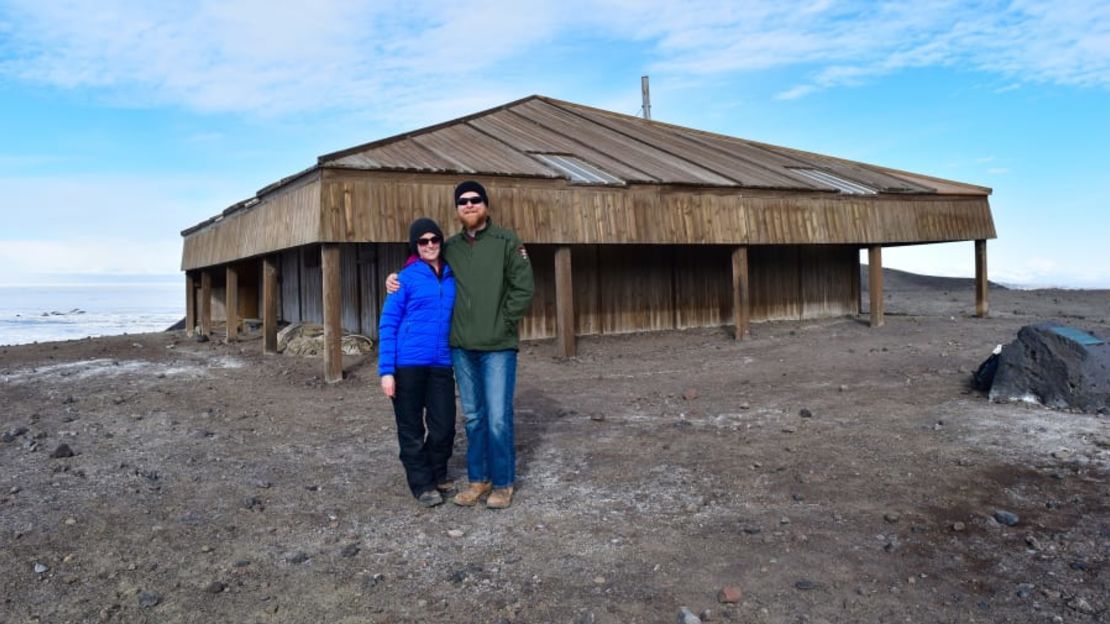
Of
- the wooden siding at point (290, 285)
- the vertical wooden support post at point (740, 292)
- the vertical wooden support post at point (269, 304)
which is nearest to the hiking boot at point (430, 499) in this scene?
the vertical wooden support post at point (269, 304)

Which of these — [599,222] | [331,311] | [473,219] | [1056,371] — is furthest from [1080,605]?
[599,222]

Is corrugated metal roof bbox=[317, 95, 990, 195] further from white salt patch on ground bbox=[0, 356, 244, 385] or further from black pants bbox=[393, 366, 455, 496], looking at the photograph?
black pants bbox=[393, 366, 455, 496]

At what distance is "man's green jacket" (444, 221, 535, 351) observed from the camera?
5070 millimetres

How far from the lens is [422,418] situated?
5.38 m

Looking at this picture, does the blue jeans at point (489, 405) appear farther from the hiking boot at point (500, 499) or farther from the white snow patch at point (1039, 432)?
the white snow patch at point (1039, 432)

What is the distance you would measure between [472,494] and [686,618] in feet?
7.21

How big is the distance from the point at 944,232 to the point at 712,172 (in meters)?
6.94

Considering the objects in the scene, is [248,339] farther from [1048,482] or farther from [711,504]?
[1048,482]

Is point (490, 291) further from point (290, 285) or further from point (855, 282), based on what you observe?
point (855, 282)

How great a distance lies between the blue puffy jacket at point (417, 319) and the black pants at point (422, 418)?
11 centimetres

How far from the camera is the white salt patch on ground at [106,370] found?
41.1ft

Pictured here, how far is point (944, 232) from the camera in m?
19.5

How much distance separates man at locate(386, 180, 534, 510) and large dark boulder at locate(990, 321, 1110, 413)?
633 cm

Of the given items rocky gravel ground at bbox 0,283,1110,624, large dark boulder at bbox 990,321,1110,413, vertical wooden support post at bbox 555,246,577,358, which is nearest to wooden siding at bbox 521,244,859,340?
vertical wooden support post at bbox 555,246,577,358
